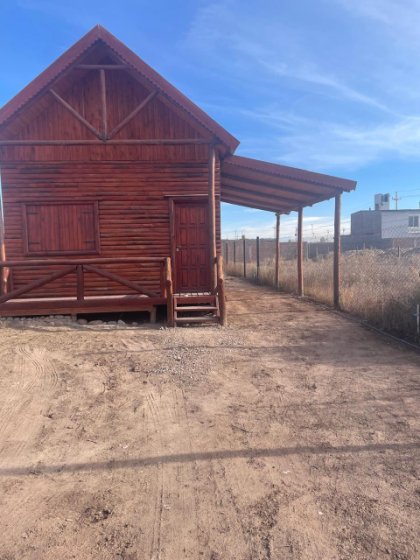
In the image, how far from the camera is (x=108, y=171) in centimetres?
915

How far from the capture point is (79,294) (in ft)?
27.1

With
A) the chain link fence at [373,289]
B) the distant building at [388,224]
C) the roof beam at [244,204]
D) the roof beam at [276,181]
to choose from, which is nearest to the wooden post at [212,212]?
the roof beam at [276,181]

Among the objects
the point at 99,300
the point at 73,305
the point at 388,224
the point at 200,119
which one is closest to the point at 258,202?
the point at 200,119

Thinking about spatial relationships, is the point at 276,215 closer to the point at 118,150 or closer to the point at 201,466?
the point at 118,150

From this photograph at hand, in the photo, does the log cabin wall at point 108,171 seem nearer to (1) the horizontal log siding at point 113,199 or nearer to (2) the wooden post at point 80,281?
(1) the horizontal log siding at point 113,199

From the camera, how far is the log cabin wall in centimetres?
898

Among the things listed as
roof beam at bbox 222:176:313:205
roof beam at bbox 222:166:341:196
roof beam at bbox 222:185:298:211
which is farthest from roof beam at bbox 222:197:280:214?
roof beam at bbox 222:166:341:196

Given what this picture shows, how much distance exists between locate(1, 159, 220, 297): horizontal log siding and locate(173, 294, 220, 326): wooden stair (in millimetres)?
791

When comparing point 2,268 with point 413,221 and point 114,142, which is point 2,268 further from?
point 413,221

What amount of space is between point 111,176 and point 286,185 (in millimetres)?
4103

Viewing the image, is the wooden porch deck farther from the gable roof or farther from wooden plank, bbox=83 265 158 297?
the gable roof

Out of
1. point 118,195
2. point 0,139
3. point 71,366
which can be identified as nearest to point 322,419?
point 71,366

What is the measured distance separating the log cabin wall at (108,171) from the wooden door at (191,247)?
0.28 meters

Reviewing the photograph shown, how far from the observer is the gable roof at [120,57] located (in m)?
8.41
